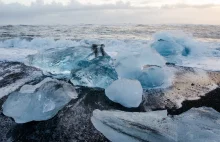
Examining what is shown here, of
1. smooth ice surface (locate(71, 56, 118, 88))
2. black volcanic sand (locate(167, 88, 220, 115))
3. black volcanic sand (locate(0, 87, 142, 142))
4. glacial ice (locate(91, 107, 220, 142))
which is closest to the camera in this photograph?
glacial ice (locate(91, 107, 220, 142))

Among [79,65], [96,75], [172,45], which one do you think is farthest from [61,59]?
[172,45]

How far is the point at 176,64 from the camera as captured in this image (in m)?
6.36

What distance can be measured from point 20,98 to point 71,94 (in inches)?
30.0

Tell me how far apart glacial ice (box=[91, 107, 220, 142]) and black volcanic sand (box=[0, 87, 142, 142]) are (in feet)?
0.44

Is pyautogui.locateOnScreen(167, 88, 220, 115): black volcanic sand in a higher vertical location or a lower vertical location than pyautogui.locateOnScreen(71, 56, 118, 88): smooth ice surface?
lower

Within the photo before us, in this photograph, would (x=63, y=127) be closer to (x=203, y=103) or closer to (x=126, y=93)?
(x=126, y=93)

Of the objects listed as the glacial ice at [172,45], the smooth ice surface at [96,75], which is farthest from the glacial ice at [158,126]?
the glacial ice at [172,45]

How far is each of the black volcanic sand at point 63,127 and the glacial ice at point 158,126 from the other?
133 millimetres

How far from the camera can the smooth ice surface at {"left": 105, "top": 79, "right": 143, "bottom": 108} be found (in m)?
3.48

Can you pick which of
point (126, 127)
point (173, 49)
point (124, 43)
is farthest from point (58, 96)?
point (124, 43)

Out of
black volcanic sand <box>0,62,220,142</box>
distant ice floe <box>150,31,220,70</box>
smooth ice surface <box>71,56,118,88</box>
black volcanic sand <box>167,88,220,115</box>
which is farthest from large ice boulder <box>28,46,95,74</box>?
distant ice floe <box>150,31,220,70</box>

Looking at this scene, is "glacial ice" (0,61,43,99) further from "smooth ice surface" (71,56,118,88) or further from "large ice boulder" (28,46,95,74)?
"smooth ice surface" (71,56,118,88)

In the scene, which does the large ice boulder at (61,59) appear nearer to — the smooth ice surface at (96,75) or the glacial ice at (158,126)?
the smooth ice surface at (96,75)

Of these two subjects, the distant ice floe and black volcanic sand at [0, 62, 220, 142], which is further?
the distant ice floe
